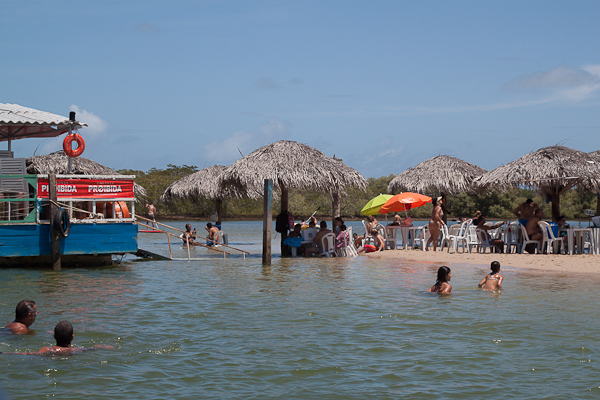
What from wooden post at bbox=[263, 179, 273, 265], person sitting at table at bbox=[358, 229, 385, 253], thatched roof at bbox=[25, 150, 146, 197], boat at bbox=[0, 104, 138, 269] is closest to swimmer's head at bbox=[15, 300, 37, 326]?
boat at bbox=[0, 104, 138, 269]

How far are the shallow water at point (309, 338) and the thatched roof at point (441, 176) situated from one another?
8222 mm

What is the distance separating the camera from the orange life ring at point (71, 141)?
13731 millimetres

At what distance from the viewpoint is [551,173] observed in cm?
1631

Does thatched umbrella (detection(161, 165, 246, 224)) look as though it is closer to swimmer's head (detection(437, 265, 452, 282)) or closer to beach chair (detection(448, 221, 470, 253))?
beach chair (detection(448, 221, 470, 253))

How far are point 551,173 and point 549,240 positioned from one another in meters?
1.95

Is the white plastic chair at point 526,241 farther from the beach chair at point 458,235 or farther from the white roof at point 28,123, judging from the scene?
the white roof at point 28,123

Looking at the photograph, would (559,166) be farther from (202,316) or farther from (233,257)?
(202,316)

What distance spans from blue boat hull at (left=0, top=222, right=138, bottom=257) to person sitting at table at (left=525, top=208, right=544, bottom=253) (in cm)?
1011

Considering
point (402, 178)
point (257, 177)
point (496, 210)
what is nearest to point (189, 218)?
point (496, 210)

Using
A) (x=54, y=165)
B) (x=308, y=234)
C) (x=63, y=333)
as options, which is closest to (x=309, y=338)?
(x=63, y=333)

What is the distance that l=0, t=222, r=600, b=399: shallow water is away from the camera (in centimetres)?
582

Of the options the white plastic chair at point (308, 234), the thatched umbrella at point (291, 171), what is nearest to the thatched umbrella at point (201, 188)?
the thatched umbrella at point (291, 171)

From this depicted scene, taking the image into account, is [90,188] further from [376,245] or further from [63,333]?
[376,245]

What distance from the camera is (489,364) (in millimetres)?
6484
